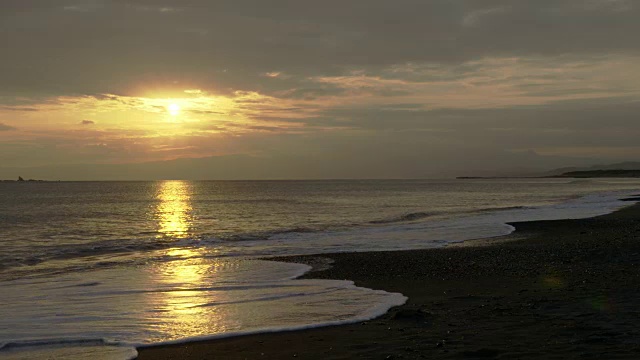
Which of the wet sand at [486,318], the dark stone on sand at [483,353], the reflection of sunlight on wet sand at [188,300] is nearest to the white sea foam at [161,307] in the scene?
the reflection of sunlight on wet sand at [188,300]

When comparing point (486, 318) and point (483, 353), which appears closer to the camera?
point (483, 353)

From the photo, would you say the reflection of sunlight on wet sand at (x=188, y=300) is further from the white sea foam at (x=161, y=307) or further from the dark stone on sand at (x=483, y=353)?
the dark stone on sand at (x=483, y=353)

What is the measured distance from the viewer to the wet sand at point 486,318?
9.52 metres

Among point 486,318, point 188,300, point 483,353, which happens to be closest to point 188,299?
point 188,300

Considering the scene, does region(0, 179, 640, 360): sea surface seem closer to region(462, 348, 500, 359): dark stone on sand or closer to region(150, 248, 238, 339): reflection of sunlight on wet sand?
region(150, 248, 238, 339): reflection of sunlight on wet sand

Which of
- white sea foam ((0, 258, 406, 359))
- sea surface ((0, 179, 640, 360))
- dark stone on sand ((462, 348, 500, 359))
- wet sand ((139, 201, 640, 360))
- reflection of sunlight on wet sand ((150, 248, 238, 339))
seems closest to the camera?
dark stone on sand ((462, 348, 500, 359))

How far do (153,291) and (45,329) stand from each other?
4.86 m

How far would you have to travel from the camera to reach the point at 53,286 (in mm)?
18250

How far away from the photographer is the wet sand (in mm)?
9516

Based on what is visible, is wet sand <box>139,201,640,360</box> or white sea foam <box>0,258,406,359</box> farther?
white sea foam <box>0,258,406,359</box>

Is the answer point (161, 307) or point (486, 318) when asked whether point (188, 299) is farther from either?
point (486, 318)

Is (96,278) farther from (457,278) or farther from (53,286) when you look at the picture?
(457,278)

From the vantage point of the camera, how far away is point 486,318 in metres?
11.6

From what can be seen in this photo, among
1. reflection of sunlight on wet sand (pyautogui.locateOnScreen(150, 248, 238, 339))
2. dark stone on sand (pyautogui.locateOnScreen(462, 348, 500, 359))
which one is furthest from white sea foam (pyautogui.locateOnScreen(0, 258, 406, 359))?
dark stone on sand (pyautogui.locateOnScreen(462, 348, 500, 359))
